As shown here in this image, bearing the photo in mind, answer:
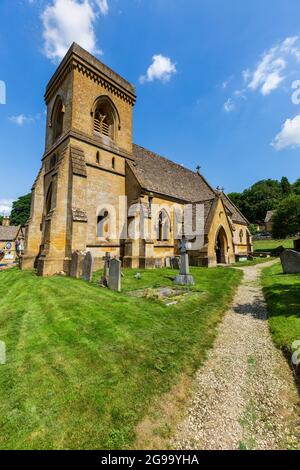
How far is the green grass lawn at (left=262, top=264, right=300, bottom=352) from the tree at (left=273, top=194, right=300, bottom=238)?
29592mm

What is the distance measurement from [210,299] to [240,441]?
622 cm

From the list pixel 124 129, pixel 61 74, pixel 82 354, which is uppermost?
pixel 61 74

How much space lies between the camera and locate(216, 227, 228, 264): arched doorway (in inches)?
832

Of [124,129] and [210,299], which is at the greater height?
[124,129]

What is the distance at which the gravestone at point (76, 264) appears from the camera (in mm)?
12719

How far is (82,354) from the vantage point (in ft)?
14.6

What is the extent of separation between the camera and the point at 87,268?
11805 millimetres

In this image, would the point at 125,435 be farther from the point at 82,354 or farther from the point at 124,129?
the point at 124,129

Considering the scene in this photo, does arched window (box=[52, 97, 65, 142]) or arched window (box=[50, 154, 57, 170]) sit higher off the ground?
arched window (box=[52, 97, 65, 142])

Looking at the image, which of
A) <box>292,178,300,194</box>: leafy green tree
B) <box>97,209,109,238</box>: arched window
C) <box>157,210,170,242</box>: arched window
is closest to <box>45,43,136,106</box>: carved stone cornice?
<box>97,209,109,238</box>: arched window

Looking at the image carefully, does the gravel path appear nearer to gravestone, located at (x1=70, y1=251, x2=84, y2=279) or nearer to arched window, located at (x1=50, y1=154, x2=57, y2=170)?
gravestone, located at (x1=70, y1=251, x2=84, y2=279)

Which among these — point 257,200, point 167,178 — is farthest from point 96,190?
point 257,200

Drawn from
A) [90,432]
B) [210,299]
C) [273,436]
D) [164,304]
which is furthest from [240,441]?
[210,299]
